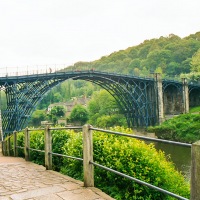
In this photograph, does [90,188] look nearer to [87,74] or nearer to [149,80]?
[87,74]

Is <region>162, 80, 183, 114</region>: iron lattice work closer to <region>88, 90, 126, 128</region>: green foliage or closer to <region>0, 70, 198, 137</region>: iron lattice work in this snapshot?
<region>0, 70, 198, 137</region>: iron lattice work

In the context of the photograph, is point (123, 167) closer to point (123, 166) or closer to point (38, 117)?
point (123, 166)

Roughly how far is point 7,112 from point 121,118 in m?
32.4

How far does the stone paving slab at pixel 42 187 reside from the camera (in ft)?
13.4

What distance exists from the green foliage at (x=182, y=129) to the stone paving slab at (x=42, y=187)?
30584 mm

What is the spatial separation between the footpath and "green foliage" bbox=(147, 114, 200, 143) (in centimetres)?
3056

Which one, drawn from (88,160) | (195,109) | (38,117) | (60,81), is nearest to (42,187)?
(88,160)

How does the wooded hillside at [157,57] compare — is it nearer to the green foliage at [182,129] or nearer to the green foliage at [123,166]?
the green foliage at [182,129]

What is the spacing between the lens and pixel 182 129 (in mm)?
37750

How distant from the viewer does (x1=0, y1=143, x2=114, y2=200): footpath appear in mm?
4086

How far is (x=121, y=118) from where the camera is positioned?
194ft

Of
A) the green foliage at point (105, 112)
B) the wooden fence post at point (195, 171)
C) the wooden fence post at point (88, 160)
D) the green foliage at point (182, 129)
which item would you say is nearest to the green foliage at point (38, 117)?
the green foliage at point (105, 112)

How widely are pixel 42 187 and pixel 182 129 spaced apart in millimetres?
35114

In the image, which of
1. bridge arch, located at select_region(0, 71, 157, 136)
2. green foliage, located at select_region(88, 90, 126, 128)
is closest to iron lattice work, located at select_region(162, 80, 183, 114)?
bridge arch, located at select_region(0, 71, 157, 136)
